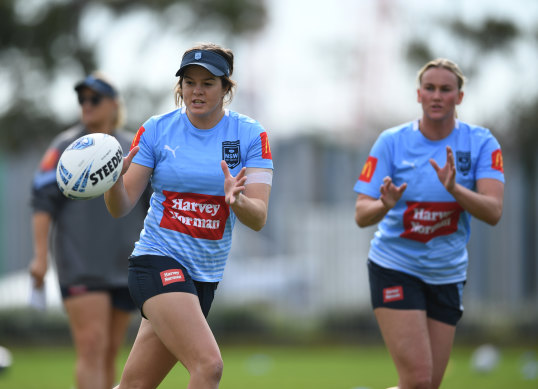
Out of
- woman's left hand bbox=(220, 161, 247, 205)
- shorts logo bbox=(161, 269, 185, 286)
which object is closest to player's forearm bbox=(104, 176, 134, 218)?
shorts logo bbox=(161, 269, 185, 286)

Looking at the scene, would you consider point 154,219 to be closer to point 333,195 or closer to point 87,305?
point 87,305

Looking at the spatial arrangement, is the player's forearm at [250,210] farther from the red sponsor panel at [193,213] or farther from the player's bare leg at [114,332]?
the player's bare leg at [114,332]

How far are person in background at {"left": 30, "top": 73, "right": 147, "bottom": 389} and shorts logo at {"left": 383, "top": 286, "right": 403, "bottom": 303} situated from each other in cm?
209

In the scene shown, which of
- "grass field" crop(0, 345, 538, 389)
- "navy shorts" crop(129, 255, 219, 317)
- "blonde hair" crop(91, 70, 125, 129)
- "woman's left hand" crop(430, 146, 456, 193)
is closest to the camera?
"navy shorts" crop(129, 255, 219, 317)

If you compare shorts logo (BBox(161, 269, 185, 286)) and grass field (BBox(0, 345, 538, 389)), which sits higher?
shorts logo (BBox(161, 269, 185, 286))

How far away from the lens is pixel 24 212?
16.3 metres

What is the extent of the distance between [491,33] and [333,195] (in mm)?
4054

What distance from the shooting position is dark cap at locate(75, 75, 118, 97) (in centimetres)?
641

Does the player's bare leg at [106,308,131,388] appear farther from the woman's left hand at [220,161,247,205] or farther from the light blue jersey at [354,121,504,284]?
the woman's left hand at [220,161,247,205]

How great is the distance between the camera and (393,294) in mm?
5309

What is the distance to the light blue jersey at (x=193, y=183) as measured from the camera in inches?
180

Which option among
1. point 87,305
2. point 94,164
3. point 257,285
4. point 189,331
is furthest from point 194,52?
point 257,285

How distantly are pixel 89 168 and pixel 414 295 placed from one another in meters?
2.19

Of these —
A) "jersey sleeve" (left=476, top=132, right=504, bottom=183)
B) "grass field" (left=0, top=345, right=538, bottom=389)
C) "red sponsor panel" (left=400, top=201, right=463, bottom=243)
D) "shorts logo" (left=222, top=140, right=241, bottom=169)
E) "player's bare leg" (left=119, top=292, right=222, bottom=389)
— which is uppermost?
"shorts logo" (left=222, top=140, right=241, bottom=169)
